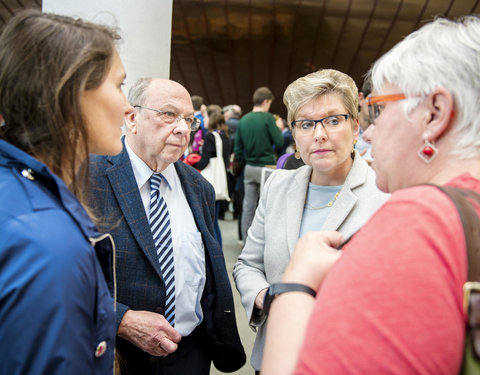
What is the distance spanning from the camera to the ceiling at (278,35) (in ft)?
42.3

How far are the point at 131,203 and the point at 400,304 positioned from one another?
1478mm

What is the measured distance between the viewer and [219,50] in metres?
15.2

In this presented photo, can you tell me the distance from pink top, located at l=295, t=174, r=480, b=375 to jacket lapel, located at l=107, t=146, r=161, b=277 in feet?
4.11

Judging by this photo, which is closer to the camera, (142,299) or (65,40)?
(65,40)

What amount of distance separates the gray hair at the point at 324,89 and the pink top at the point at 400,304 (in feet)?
4.21

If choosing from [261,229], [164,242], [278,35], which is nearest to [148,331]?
[164,242]

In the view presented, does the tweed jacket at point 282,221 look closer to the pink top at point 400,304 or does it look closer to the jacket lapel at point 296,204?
the jacket lapel at point 296,204

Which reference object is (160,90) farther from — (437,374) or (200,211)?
(437,374)

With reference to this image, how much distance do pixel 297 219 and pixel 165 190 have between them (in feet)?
2.32

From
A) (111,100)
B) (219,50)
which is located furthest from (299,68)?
(111,100)

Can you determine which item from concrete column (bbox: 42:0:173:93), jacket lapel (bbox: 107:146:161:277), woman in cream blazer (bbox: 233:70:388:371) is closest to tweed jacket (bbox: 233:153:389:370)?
woman in cream blazer (bbox: 233:70:388:371)

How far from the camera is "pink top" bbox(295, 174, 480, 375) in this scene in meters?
0.70

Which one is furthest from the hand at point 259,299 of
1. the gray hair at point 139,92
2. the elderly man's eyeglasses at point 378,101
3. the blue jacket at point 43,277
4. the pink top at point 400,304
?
the gray hair at point 139,92

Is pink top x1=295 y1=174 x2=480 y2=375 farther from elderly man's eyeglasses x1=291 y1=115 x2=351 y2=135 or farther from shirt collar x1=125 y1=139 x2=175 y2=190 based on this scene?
shirt collar x1=125 y1=139 x2=175 y2=190
